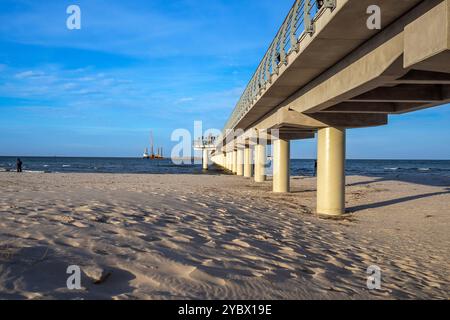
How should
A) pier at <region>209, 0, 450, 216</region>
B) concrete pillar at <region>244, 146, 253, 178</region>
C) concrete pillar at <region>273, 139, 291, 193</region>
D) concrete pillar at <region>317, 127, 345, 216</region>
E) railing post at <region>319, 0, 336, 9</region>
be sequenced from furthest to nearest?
concrete pillar at <region>244, 146, 253, 178</region>
concrete pillar at <region>273, 139, 291, 193</region>
concrete pillar at <region>317, 127, 345, 216</region>
railing post at <region>319, 0, 336, 9</region>
pier at <region>209, 0, 450, 216</region>

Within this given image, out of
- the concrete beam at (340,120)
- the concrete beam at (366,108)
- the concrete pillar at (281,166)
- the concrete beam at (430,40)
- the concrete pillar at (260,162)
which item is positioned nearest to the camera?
the concrete beam at (430,40)

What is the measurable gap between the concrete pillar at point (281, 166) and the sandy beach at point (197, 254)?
37.2 ft

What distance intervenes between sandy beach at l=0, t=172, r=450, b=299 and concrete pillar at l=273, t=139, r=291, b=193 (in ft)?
37.2

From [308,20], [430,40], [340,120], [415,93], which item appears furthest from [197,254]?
[340,120]

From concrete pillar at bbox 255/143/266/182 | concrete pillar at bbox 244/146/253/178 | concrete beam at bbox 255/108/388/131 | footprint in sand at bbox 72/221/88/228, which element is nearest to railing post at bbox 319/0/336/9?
footprint in sand at bbox 72/221/88/228

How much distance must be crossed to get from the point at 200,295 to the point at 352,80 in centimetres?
638

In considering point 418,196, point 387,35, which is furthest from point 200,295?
point 418,196

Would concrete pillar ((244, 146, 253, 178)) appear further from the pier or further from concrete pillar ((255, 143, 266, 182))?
the pier

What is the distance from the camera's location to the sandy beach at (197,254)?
4.29 m

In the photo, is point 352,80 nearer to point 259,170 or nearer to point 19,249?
point 19,249

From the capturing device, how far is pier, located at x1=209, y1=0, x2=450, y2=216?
5879 mm

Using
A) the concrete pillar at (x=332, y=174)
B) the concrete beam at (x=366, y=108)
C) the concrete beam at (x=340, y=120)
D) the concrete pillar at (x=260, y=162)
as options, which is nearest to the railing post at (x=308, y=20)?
the concrete beam at (x=366, y=108)

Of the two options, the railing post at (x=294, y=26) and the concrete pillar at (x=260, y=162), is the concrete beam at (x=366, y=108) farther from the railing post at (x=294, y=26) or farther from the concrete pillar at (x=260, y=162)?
the concrete pillar at (x=260, y=162)

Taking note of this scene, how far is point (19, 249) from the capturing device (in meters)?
4.93
